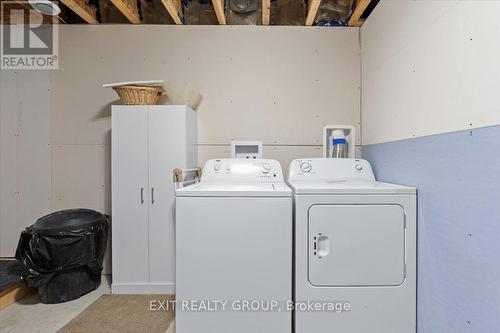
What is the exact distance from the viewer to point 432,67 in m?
1.54

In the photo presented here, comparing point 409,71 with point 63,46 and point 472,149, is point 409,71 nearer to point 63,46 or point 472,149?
point 472,149

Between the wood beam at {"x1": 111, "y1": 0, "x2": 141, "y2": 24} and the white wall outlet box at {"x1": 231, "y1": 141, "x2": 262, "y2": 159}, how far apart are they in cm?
142

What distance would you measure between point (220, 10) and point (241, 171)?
4.51 ft

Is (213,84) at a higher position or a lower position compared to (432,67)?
higher

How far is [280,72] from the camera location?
2.83 meters

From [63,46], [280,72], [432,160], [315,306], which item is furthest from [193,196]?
[63,46]

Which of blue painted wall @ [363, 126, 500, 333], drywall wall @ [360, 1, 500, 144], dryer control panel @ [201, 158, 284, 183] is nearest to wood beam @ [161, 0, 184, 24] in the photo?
dryer control panel @ [201, 158, 284, 183]

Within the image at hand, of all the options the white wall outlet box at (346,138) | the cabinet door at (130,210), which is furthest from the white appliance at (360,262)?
the cabinet door at (130,210)

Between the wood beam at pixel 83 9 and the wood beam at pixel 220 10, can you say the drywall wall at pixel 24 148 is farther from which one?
the wood beam at pixel 220 10

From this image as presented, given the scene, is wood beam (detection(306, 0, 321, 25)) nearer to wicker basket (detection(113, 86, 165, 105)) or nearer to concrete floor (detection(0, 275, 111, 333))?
wicker basket (detection(113, 86, 165, 105))

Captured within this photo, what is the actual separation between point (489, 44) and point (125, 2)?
2.49 meters

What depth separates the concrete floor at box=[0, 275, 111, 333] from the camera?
1927 mm

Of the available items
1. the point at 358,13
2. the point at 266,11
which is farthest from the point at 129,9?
the point at 358,13

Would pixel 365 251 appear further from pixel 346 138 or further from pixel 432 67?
pixel 346 138
